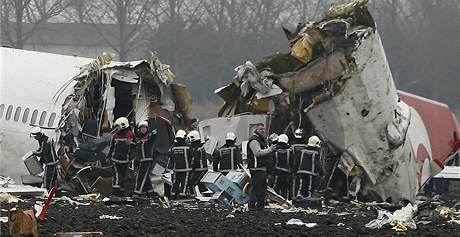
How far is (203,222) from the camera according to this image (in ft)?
45.4

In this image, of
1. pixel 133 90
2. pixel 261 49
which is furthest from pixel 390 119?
pixel 261 49

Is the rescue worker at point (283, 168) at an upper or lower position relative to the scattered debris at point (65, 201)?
upper

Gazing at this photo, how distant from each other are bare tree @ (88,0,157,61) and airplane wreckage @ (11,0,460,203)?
19.7 meters

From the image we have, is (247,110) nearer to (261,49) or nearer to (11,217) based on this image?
(11,217)

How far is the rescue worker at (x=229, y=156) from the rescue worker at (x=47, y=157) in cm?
304

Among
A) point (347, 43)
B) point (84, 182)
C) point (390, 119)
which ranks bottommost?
point (84, 182)

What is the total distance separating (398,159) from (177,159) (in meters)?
4.01

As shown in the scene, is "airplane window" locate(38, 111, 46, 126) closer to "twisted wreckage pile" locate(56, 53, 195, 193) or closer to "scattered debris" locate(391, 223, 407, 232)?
"twisted wreckage pile" locate(56, 53, 195, 193)

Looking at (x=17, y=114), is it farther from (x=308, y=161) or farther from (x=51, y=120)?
(x=308, y=161)

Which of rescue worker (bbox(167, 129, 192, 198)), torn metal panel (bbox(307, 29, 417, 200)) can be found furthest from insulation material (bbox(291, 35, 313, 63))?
rescue worker (bbox(167, 129, 192, 198))

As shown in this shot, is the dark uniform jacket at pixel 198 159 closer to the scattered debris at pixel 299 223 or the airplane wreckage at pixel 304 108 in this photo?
the airplane wreckage at pixel 304 108

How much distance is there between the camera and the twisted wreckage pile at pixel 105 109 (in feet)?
Result: 68.7

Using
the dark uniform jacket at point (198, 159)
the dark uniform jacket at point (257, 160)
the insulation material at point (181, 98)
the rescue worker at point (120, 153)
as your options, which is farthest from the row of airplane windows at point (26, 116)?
the dark uniform jacket at point (257, 160)

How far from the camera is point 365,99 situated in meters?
20.1
